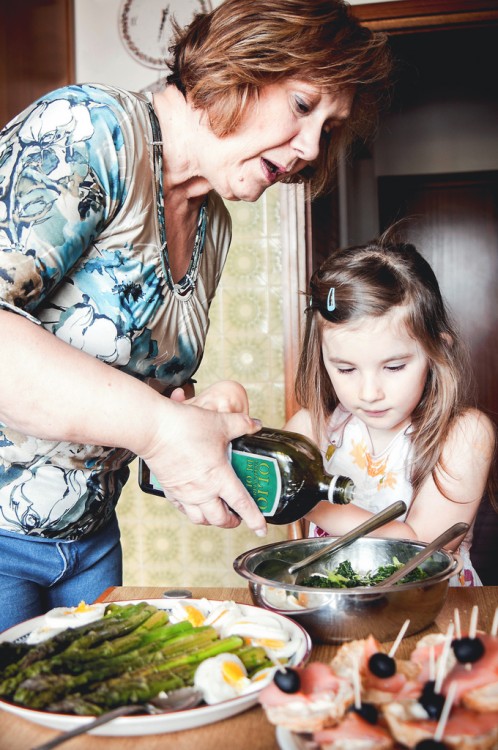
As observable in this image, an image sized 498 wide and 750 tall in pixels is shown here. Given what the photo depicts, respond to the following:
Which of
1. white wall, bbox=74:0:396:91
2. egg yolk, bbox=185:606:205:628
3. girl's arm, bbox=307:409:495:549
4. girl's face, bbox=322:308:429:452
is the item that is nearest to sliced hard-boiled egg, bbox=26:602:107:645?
egg yolk, bbox=185:606:205:628

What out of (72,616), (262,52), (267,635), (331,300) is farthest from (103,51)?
(267,635)

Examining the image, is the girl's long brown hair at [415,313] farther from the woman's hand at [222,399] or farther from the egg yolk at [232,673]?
the egg yolk at [232,673]

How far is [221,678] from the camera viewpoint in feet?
2.58

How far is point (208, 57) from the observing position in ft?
3.75

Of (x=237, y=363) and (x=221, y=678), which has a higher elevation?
(x=221, y=678)

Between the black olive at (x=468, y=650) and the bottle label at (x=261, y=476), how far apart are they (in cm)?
43

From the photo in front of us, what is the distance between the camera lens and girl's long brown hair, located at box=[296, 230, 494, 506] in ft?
5.37

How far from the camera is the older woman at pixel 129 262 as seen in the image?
3.10 ft

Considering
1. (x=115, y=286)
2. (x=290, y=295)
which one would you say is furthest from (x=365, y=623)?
(x=290, y=295)

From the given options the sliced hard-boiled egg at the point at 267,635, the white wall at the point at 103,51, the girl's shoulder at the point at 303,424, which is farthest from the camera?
the white wall at the point at 103,51

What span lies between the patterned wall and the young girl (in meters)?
1.21

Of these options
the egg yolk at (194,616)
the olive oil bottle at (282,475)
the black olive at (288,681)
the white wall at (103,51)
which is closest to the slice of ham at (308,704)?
the black olive at (288,681)

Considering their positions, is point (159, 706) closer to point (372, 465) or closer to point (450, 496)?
point (450, 496)

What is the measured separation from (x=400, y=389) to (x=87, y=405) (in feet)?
2.81
